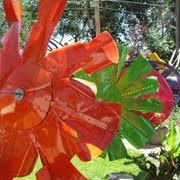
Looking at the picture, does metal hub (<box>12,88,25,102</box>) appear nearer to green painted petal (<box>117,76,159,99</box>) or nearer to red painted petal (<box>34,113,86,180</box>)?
red painted petal (<box>34,113,86,180</box>)

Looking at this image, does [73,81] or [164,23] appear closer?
[73,81]

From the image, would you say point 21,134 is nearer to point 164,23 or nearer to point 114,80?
point 114,80

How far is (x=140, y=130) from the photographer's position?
2574mm

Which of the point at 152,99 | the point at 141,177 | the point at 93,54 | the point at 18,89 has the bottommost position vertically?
the point at 141,177

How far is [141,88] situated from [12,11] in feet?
3.16

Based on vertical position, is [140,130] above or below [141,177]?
above

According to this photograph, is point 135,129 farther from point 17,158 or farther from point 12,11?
point 12,11

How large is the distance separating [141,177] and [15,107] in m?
1.66

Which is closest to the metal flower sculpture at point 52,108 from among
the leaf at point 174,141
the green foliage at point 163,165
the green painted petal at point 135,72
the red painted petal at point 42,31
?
the red painted petal at point 42,31

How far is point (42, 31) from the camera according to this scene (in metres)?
2.15

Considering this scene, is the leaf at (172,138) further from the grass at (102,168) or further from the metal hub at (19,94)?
the metal hub at (19,94)

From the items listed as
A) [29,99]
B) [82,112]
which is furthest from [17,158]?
[82,112]

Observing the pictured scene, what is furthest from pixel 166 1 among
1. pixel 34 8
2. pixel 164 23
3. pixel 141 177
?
pixel 141 177

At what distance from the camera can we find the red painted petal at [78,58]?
2.00m
